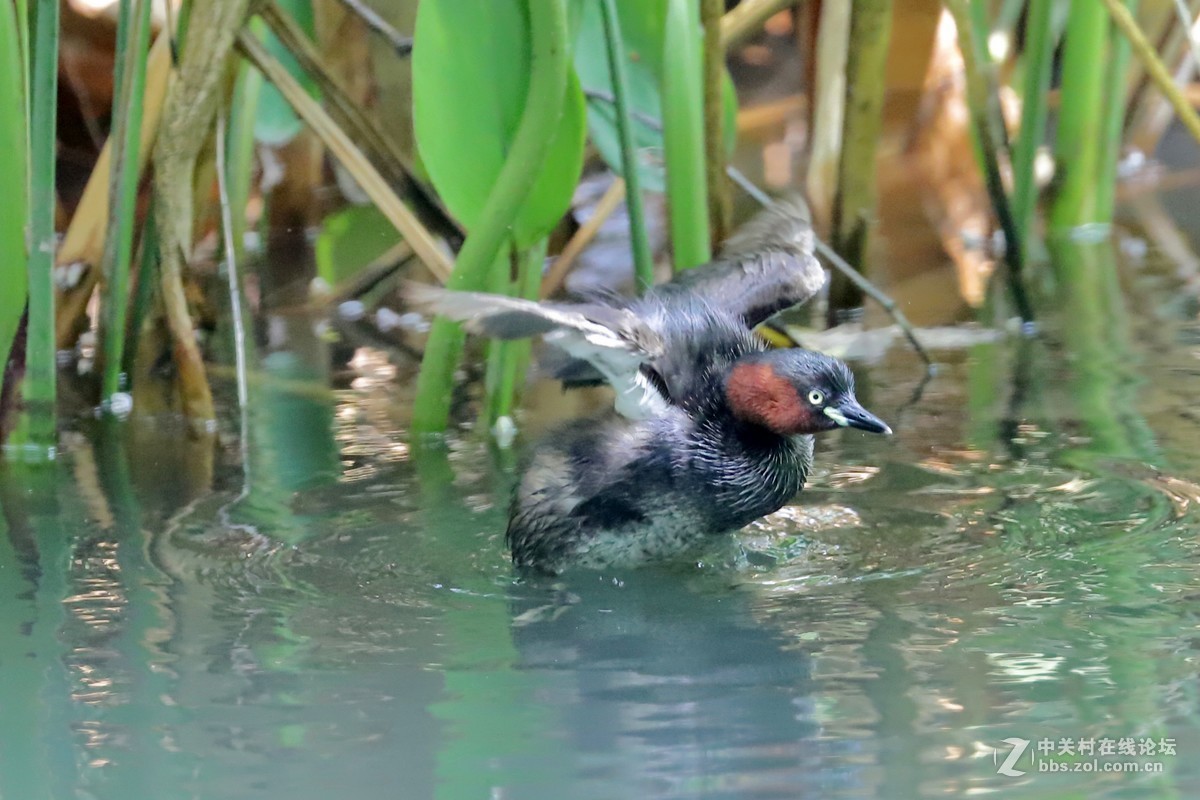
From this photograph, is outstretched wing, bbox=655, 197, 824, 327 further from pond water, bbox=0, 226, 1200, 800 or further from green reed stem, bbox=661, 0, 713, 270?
pond water, bbox=0, 226, 1200, 800

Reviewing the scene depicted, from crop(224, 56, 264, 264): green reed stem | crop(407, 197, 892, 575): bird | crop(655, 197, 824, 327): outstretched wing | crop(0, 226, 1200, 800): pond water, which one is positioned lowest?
crop(0, 226, 1200, 800): pond water

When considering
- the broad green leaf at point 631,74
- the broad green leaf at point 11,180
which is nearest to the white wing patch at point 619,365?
the broad green leaf at point 631,74

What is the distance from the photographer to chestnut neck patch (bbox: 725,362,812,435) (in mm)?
3010

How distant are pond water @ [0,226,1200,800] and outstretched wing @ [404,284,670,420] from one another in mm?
365

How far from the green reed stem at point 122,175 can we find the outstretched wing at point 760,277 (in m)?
1.25

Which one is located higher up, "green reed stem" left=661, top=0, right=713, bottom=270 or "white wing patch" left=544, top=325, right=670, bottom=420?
"green reed stem" left=661, top=0, right=713, bottom=270

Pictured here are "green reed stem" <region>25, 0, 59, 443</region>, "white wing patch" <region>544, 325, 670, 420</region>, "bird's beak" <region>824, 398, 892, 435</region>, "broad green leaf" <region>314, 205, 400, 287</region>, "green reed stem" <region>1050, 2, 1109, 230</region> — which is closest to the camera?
"white wing patch" <region>544, 325, 670, 420</region>

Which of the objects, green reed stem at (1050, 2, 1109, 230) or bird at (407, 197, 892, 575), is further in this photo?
green reed stem at (1050, 2, 1109, 230)

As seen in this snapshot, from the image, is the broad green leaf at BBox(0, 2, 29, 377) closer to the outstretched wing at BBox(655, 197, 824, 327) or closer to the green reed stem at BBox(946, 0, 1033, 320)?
the outstretched wing at BBox(655, 197, 824, 327)

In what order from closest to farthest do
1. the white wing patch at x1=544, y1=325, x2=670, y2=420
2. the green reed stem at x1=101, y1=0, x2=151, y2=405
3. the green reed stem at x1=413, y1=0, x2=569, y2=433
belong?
the white wing patch at x1=544, y1=325, x2=670, y2=420 < the green reed stem at x1=413, y1=0, x2=569, y2=433 < the green reed stem at x1=101, y1=0, x2=151, y2=405

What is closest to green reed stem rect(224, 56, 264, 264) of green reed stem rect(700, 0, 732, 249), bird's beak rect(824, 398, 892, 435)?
green reed stem rect(700, 0, 732, 249)

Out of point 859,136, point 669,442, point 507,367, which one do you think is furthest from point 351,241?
point 669,442

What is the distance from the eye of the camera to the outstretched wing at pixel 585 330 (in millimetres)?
2564

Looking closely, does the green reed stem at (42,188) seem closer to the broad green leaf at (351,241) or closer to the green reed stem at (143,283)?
the green reed stem at (143,283)
